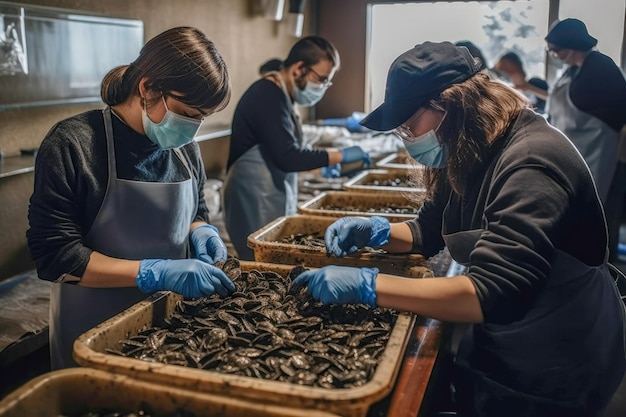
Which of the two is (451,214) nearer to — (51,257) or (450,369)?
(450,369)

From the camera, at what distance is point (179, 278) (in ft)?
5.39

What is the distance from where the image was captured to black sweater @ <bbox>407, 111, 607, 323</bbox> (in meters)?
1.34

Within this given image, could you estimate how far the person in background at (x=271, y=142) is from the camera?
311 centimetres

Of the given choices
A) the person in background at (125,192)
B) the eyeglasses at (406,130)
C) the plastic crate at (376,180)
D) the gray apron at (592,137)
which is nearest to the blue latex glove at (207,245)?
the person in background at (125,192)

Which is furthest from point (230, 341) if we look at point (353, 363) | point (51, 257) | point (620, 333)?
point (620, 333)

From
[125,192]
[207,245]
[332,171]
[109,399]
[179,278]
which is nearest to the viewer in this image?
[109,399]

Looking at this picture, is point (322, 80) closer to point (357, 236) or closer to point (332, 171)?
point (332, 171)

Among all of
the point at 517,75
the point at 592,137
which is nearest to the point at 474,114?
the point at 592,137

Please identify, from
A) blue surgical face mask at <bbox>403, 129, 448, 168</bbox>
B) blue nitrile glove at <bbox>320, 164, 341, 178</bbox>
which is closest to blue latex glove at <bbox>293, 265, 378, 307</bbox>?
blue surgical face mask at <bbox>403, 129, 448, 168</bbox>

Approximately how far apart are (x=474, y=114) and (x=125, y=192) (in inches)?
39.8

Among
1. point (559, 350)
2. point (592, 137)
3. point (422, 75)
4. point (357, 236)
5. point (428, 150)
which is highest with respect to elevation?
point (422, 75)

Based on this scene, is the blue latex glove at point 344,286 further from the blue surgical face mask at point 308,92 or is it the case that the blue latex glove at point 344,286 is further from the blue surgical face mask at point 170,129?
the blue surgical face mask at point 308,92

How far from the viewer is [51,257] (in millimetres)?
1652

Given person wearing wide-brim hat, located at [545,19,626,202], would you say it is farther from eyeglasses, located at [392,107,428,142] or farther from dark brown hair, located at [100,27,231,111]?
dark brown hair, located at [100,27,231,111]
